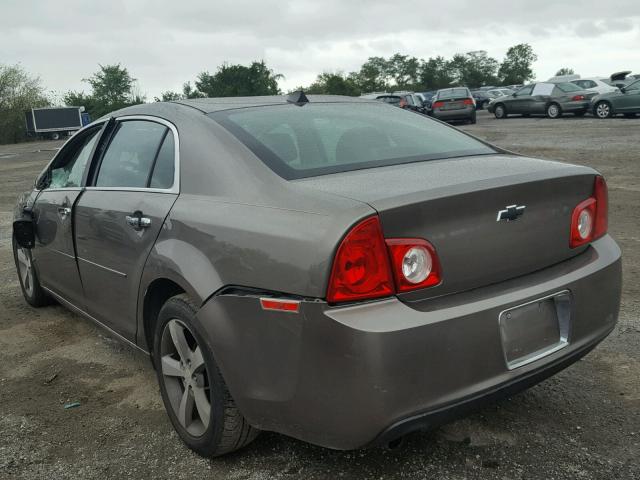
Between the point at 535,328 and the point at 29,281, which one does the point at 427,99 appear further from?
the point at 535,328

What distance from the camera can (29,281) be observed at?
509cm

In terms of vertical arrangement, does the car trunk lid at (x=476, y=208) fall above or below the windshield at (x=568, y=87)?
below

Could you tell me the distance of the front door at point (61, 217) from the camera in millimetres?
3936

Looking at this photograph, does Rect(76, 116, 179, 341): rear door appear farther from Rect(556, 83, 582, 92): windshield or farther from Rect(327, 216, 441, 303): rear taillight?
Rect(556, 83, 582, 92): windshield

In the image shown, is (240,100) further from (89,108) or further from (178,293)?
(89,108)

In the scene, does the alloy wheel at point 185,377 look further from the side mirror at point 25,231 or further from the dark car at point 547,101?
the dark car at point 547,101

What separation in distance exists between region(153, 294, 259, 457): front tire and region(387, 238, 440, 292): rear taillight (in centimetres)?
87

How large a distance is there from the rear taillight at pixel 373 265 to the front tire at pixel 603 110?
77.3ft

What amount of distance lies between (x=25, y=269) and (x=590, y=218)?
4.22m

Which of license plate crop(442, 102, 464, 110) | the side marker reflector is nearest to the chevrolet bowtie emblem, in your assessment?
the side marker reflector

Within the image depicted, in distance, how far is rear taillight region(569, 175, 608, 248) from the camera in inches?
106

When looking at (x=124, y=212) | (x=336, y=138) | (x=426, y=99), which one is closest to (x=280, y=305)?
(x=336, y=138)

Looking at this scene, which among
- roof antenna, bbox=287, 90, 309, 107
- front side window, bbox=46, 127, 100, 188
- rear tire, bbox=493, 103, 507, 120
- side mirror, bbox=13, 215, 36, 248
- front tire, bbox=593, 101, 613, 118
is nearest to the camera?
roof antenna, bbox=287, 90, 309, 107

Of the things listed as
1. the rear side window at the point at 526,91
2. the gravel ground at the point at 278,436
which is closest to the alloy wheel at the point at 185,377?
the gravel ground at the point at 278,436
